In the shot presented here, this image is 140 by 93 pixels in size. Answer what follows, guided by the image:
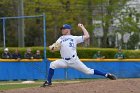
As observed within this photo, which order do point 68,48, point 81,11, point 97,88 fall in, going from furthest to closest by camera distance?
point 81,11, point 68,48, point 97,88

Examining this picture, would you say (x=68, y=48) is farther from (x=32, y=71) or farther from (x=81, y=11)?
(x=81, y=11)

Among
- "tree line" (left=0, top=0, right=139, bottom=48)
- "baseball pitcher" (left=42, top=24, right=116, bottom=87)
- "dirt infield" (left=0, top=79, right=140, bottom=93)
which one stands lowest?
"dirt infield" (left=0, top=79, right=140, bottom=93)

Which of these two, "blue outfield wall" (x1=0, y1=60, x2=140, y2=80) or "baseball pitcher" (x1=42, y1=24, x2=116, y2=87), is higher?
"baseball pitcher" (x1=42, y1=24, x2=116, y2=87)

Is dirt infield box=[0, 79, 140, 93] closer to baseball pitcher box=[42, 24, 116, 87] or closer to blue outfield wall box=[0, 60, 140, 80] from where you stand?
baseball pitcher box=[42, 24, 116, 87]

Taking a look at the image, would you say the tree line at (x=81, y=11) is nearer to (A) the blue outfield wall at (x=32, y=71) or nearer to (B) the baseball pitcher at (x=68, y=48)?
(A) the blue outfield wall at (x=32, y=71)

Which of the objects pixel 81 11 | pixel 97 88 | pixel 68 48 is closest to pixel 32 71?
pixel 68 48

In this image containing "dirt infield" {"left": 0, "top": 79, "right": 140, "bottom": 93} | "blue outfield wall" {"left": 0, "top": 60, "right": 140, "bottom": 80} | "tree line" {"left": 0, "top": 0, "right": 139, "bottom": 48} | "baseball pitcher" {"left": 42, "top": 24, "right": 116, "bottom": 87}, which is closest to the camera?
"dirt infield" {"left": 0, "top": 79, "right": 140, "bottom": 93}

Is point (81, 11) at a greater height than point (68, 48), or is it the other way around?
point (81, 11)

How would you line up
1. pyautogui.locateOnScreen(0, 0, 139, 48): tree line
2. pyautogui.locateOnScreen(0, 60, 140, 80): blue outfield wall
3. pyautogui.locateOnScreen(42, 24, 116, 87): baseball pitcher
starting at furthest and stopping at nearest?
1. pyautogui.locateOnScreen(0, 0, 139, 48): tree line
2. pyautogui.locateOnScreen(0, 60, 140, 80): blue outfield wall
3. pyautogui.locateOnScreen(42, 24, 116, 87): baseball pitcher

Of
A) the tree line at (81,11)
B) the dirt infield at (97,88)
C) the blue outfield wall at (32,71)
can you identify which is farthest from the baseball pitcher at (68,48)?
the tree line at (81,11)

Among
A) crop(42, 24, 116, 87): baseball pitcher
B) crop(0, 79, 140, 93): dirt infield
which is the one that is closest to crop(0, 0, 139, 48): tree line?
crop(42, 24, 116, 87): baseball pitcher

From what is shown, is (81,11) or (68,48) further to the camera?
(81,11)

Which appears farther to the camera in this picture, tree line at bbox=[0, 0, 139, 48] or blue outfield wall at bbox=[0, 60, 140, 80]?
tree line at bbox=[0, 0, 139, 48]

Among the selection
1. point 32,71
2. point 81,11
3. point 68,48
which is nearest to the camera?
point 68,48
